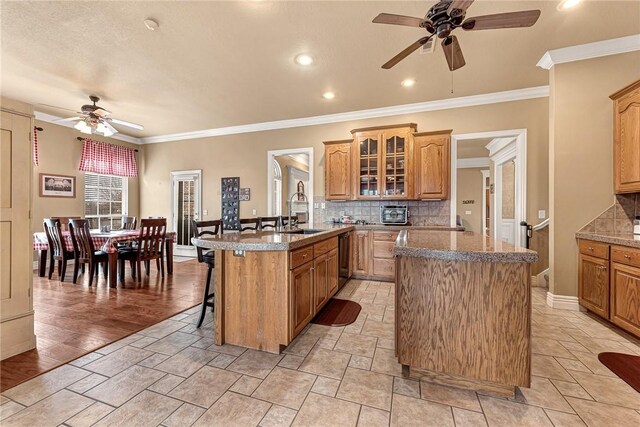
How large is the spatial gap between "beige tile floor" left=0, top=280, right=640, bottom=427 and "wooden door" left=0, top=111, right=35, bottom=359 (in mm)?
566

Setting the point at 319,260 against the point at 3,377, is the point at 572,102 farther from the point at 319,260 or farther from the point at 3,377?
the point at 3,377

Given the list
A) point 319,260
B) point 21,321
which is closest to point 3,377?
point 21,321

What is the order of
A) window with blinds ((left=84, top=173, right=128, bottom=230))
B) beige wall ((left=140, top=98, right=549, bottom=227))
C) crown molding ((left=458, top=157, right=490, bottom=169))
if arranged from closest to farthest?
beige wall ((left=140, top=98, right=549, bottom=227)), window with blinds ((left=84, top=173, right=128, bottom=230)), crown molding ((left=458, top=157, right=490, bottom=169))

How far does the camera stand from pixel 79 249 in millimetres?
4141

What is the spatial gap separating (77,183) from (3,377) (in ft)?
17.2

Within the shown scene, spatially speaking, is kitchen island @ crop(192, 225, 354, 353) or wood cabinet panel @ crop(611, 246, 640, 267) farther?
wood cabinet panel @ crop(611, 246, 640, 267)

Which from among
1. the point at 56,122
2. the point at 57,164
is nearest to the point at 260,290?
the point at 57,164

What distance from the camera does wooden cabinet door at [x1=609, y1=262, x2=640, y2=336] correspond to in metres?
2.29

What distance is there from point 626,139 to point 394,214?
2.70m

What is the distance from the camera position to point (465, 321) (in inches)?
65.8

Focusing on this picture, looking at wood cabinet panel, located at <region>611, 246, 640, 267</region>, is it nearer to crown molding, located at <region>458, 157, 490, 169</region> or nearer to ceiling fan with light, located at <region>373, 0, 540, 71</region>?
ceiling fan with light, located at <region>373, 0, 540, 71</region>

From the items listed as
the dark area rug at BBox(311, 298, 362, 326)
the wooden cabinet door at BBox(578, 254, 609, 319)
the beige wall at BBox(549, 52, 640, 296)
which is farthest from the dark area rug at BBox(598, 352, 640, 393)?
the dark area rug at BBox(311, 298, 362, 326)

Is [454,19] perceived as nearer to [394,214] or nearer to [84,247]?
[394,214]

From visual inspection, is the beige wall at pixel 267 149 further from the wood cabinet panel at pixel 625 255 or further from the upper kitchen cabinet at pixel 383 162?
the wood cabinet panel at pixel 625 255
